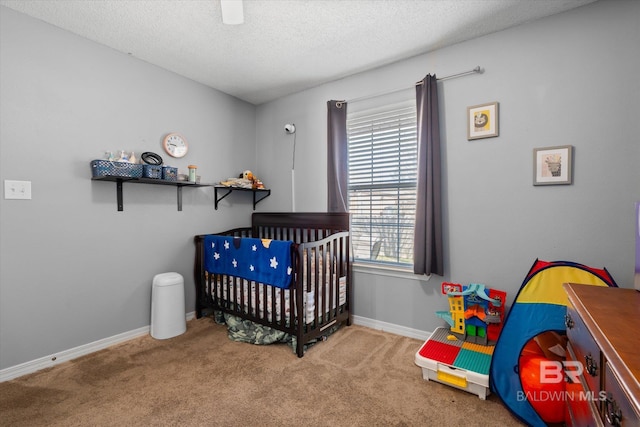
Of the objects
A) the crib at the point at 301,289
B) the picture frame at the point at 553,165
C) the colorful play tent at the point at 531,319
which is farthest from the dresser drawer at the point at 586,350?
the crib at the point at 301,289

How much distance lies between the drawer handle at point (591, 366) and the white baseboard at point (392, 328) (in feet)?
4.89

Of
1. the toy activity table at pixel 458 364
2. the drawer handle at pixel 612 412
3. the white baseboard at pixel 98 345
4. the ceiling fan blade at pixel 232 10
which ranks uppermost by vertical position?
the ceiling fan blade at pixel 232 10

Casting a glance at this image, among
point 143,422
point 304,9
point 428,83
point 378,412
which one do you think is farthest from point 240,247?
point 428,83

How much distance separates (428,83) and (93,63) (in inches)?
102

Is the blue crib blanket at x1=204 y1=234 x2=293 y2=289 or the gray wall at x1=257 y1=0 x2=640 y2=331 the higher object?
the gray wall at x1=257 y1=0 x2=640 y2=331

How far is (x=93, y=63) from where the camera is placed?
215cm

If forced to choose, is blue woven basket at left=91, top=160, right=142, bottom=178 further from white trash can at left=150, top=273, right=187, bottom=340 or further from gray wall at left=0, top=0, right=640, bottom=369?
white trash can at left=150, top=273, right=187, bottom=340

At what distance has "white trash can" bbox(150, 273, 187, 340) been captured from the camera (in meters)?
2.32

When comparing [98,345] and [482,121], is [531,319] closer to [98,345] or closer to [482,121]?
[482,121]

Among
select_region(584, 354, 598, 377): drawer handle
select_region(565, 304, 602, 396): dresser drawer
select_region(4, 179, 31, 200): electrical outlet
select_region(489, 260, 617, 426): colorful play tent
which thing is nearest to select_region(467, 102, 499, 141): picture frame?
select_region(489, 260, 617, 426): colorful play tent

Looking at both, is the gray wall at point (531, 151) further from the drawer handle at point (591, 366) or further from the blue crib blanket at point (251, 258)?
the drawer handle at point (591, 366)

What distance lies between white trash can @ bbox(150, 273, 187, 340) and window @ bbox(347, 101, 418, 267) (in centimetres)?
163

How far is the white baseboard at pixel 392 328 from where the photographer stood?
7.63ft

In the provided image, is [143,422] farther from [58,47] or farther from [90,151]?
[58,47]
